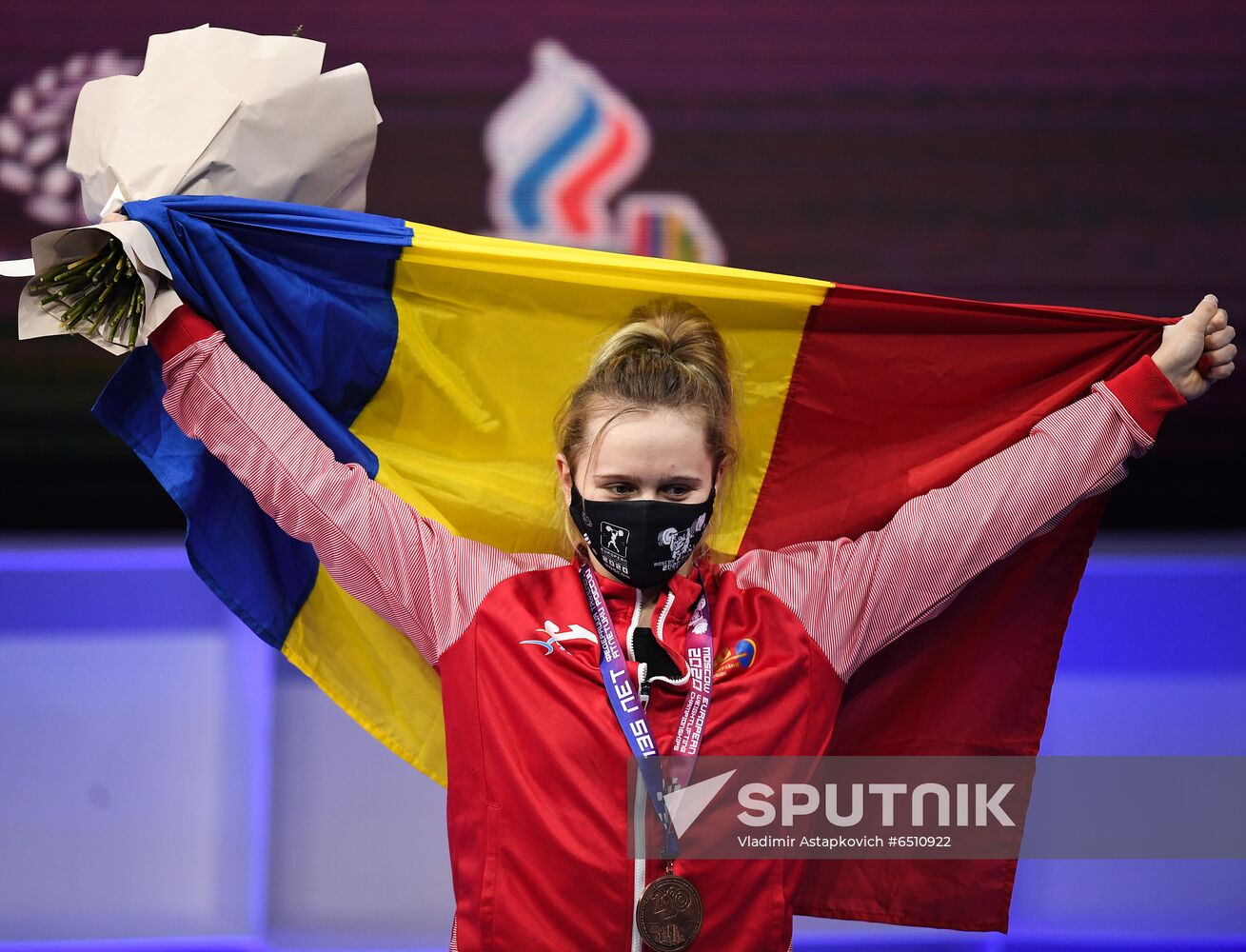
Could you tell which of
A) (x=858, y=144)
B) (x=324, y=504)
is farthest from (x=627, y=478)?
(x=858, y=144)

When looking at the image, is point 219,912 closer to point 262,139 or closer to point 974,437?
point 262,139

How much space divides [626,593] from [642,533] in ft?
0.44

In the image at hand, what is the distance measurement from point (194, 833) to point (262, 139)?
5.28 feet

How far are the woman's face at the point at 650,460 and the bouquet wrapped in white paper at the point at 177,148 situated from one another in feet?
2.30

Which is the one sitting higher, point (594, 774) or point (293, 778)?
point (293, 778)

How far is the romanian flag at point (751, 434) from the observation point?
7.74 feet

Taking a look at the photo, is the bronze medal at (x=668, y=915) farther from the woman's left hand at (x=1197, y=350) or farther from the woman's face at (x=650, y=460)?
the woman's left hand at (x=1197, y=350)

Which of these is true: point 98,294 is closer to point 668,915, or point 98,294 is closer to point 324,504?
point 324,504

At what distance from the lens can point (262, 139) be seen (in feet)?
7.42

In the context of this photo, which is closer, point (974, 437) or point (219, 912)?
point (974, 437)

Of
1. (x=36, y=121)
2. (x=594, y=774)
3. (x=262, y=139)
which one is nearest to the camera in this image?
(x=594, y=774)

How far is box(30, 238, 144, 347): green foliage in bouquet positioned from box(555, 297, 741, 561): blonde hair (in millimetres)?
690

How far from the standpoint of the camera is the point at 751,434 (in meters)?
2.50

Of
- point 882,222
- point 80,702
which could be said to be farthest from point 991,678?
point 80,702
